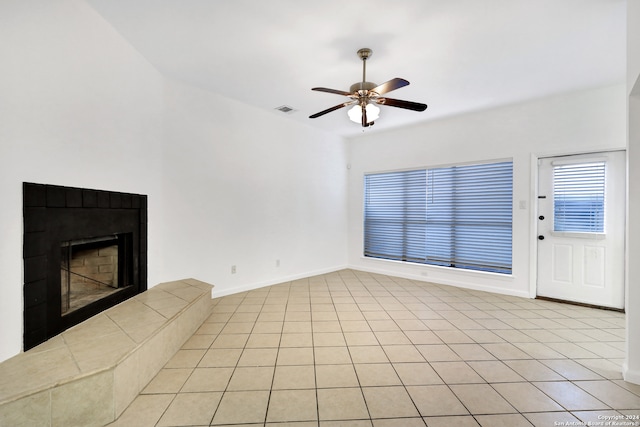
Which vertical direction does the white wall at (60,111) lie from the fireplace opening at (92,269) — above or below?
above

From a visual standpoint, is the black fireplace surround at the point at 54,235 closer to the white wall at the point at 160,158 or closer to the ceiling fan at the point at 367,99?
the white wall at the point at 160,158

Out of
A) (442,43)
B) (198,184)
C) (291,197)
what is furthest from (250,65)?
(291,197)

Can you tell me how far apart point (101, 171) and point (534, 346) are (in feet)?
13.5

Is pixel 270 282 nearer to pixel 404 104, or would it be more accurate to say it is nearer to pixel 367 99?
pixel 367 99

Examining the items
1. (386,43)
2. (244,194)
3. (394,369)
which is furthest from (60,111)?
(394,369)

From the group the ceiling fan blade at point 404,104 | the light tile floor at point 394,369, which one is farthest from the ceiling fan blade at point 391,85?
the light tile floor at point 394,369

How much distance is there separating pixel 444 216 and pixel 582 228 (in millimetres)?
1721

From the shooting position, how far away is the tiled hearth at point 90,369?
1.35 m

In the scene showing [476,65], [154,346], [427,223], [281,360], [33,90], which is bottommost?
[281,360]

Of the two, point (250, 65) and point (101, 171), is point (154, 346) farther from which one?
point (250, 65)

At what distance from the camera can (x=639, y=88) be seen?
6.05 ft

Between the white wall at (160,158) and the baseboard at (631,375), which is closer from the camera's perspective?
the white wall at (160,158)

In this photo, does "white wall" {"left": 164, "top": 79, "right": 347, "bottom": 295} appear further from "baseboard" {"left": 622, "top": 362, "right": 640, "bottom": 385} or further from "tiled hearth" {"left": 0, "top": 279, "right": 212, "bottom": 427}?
"baseboard" {"left": 622, "top": 362, "right": 640, "bottom": 385}

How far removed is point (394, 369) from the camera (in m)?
2.10
